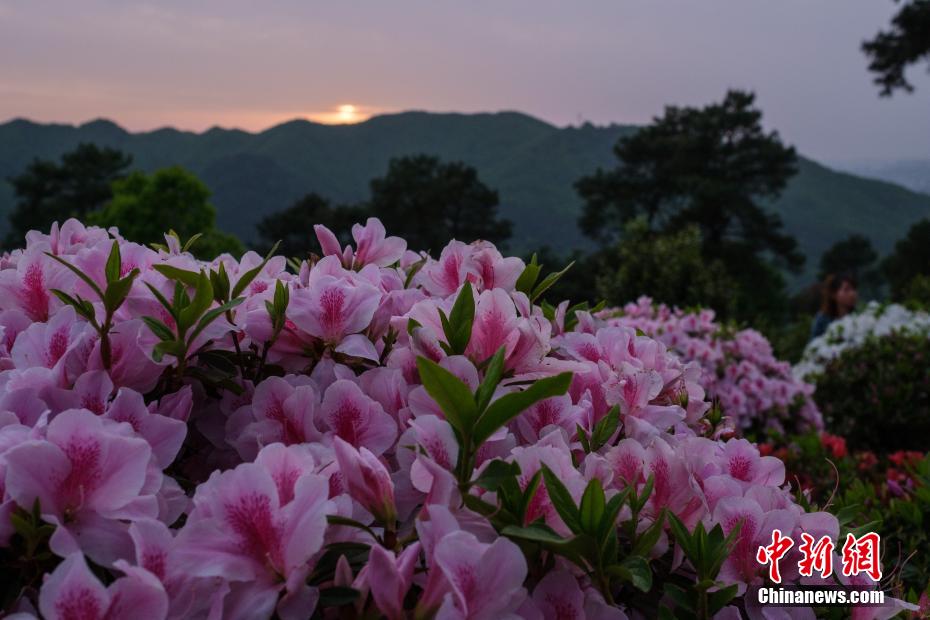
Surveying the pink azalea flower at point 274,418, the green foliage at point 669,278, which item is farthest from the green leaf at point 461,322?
the green foliage at point 669,278

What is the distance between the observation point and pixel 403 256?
1999 millimetres

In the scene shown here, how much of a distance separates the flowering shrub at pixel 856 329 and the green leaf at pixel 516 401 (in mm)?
8738

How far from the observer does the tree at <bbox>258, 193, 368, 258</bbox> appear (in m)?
50.7

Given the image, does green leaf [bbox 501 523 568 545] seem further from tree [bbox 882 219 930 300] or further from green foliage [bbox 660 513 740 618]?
tree [bbox 882 219 930 300]

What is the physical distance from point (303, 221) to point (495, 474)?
173 feet

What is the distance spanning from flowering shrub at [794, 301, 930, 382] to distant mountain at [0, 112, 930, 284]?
10343 centimetres

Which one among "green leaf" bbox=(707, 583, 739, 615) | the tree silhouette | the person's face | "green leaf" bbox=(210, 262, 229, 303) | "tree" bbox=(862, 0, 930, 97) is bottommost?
the tree silhouette

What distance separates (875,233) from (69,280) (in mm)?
139167

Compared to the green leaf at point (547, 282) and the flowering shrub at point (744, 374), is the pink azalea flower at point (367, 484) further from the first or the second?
the flowering shrub at point (744, 374)

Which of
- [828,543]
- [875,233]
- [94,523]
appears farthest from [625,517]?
[875,233]

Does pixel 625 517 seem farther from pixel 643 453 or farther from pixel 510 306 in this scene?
pixel 510 306

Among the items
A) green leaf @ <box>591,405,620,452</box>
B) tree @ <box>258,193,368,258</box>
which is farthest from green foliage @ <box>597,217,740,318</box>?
tree @ <box>258,193,368,258</box>

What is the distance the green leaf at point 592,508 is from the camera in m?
1.00

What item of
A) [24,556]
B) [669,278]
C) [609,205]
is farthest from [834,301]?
[609,205]
